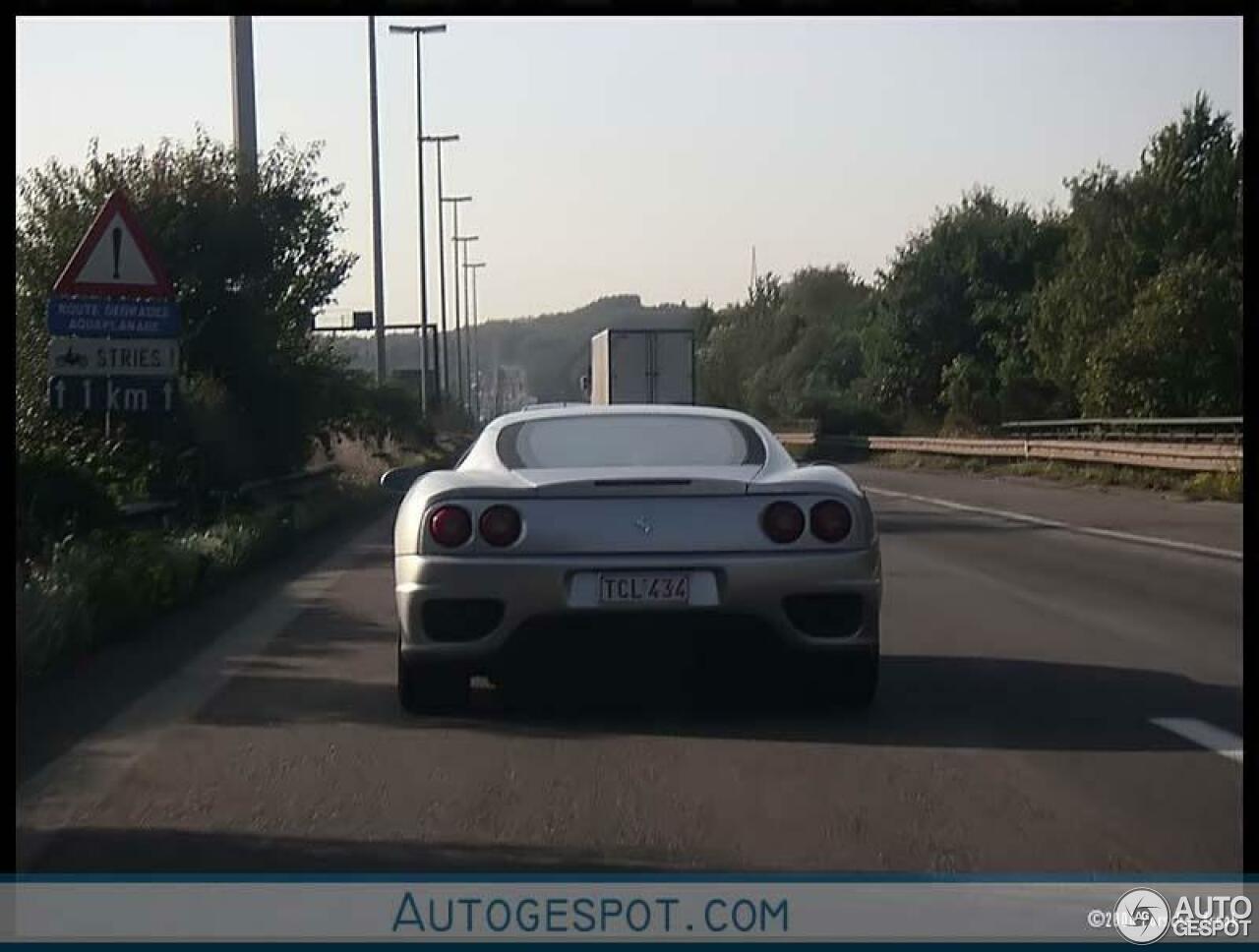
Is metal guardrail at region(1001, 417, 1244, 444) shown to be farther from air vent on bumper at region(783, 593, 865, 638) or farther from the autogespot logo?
the autogespot logo

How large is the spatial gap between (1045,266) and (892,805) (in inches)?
2604

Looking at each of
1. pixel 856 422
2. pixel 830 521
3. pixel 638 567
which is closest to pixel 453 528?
pixel 638 567

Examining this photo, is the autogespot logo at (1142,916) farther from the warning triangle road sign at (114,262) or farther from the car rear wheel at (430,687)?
the warning triangle road sign at (114,262)

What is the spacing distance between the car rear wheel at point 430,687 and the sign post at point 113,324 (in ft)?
23.3

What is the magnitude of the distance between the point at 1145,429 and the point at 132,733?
3859 cm

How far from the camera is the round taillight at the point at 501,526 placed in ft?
27.4

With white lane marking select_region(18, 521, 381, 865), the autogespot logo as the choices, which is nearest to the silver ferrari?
white lane marking select_region(18, 521, 381, 865)

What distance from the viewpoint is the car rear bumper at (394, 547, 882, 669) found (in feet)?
27.0

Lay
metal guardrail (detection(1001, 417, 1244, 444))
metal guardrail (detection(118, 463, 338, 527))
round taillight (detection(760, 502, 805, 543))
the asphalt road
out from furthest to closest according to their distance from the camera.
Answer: metal guardrail (detection(1001, 417, 1244, 444))
metal guardrail (detection(118, 463, 338, 527))
round taillight (detection(760, 502, 805, 543))
the asphalt road

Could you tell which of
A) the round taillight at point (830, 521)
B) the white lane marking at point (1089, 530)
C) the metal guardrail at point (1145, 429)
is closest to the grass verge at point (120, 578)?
the round taillight at point (830, 521)

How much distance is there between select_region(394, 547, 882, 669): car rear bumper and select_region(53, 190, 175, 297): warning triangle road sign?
743 centimetres

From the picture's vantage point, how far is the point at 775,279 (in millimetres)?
117625

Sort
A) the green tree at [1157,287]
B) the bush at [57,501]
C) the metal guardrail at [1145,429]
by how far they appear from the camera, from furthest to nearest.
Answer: the green tree at [1157,287] < the metal guardrail at [1145,429] < the bush at [57,501]

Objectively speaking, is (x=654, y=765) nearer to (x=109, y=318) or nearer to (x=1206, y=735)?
(x=1206, y=735)
